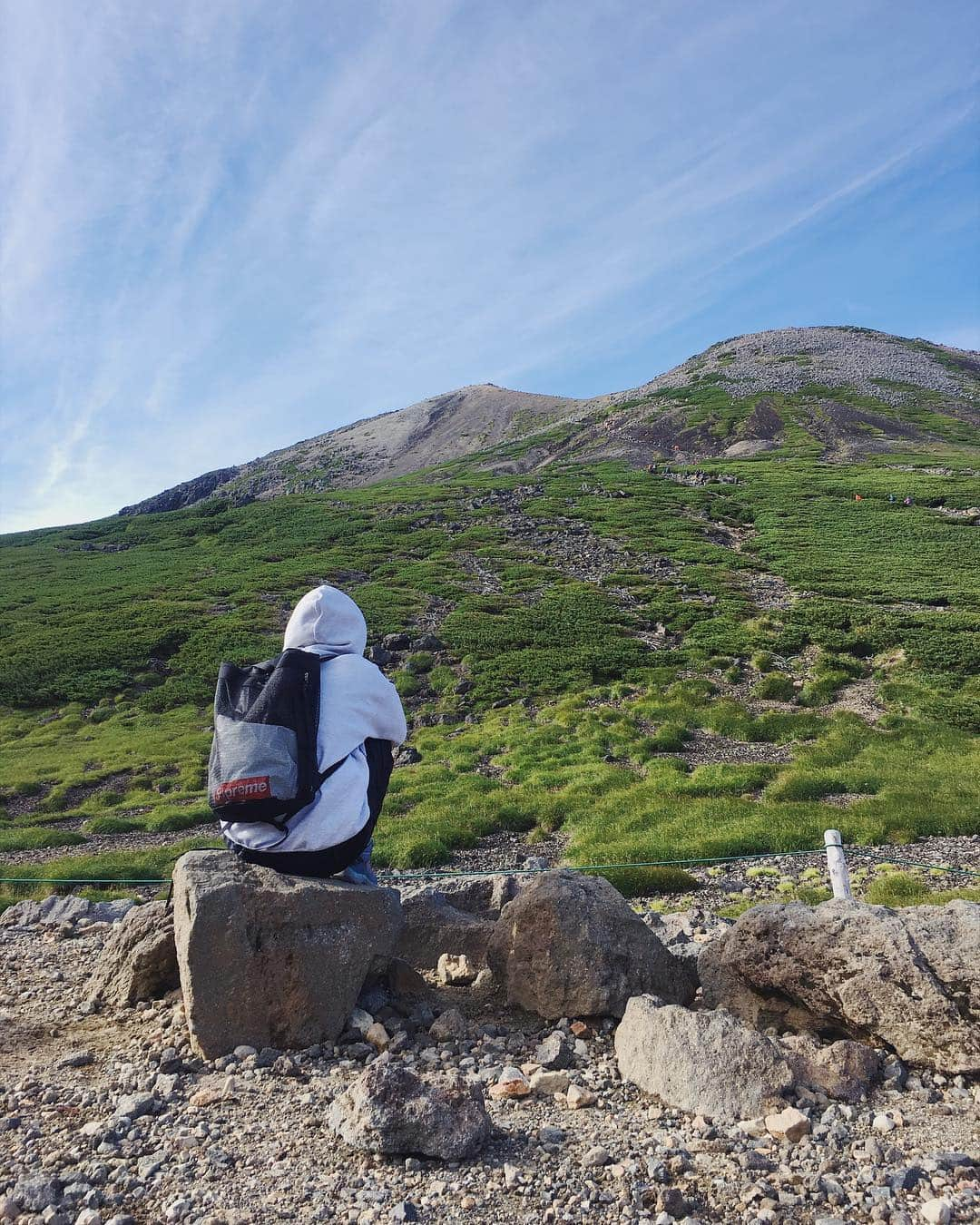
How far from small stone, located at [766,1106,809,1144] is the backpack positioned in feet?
13.9

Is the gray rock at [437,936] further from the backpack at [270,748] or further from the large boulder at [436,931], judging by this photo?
the backpack at [270,748]

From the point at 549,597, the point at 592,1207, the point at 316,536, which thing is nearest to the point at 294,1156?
the point at 592,1207

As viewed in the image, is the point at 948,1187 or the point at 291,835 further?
the point at 291,835

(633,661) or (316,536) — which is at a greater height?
(316,536)

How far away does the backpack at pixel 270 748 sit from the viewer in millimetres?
6738

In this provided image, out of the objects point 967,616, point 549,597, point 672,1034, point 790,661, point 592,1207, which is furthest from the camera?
point 549,597

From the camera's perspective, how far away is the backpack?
674 cm

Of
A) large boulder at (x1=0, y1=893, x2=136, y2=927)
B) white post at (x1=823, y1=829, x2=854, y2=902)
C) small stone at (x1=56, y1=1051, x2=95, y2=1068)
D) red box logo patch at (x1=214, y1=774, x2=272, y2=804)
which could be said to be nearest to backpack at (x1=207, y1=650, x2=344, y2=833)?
red box logo patch at (x1=214, y1=774, x2=272, y2=804)

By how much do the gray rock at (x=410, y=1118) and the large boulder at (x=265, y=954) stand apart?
1.50 meters

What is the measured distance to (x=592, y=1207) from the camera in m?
4.66

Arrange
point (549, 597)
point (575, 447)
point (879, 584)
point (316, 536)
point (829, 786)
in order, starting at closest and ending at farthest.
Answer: point (829, 786)
point (879, 584)
point (549, 597)
point (316, 536)
point (575, 447)

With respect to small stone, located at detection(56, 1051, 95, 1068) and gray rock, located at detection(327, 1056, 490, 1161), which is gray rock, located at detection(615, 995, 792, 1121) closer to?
gray rock, located at detection(327, 1056, 490, 1161)

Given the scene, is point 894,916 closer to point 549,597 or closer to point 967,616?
point 967,616

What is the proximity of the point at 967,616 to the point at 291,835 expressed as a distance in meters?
35.6
